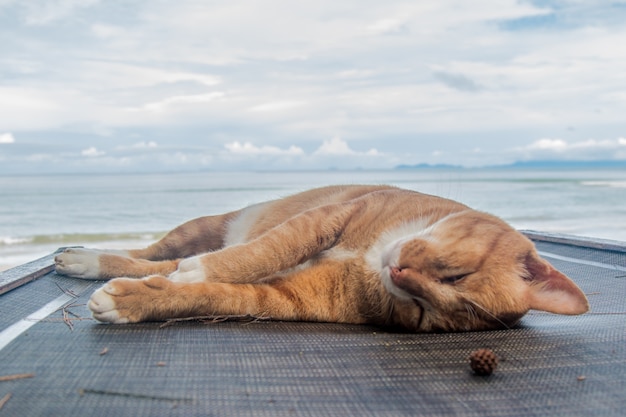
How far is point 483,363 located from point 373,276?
2.38ft

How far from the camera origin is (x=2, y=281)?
2.58 metres

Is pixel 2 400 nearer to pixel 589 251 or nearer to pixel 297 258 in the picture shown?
pixel 297 258

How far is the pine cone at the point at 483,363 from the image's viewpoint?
5.13ft

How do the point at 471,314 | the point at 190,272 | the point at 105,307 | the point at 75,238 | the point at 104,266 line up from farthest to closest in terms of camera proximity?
1. the point at 75,238
2. the point at 104,266
3. the point at 190,272
4. the point at 471,314
5. the point at 105,307

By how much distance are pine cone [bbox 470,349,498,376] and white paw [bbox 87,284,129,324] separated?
1.11 m

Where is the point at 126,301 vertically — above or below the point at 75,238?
above

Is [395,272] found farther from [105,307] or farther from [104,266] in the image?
[104,266]

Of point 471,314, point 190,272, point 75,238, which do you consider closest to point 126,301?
point 190,272

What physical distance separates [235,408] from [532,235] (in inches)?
157

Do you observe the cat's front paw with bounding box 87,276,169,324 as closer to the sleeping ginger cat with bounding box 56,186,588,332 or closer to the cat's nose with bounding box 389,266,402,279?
the sleeping ginger cat with bounding box 56,186,588,332

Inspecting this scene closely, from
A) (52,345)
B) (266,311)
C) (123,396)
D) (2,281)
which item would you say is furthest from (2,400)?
(2,281)

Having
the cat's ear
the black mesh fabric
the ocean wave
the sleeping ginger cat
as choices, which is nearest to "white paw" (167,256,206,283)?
the sleeping ginger cat

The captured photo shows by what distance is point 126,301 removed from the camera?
1.95m

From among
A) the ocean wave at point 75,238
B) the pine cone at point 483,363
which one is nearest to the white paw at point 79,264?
the pine cone at point 483,363
